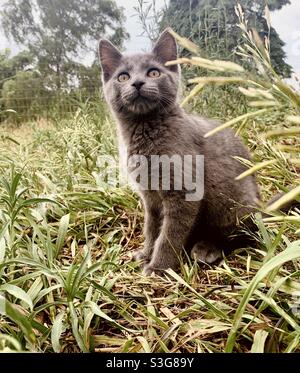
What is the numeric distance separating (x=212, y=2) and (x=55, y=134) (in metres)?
1.19

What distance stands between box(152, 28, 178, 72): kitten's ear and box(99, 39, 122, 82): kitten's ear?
144mm

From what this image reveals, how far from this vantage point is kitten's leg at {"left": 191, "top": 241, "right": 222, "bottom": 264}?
1.42 meters

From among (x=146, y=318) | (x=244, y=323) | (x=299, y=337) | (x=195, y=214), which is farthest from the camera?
(x=195, y=214)

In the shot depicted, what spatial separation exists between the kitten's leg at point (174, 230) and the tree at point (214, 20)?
0.75 meters

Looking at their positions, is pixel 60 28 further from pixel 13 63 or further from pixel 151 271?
pixel 151 271

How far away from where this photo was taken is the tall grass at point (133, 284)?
2.67ft

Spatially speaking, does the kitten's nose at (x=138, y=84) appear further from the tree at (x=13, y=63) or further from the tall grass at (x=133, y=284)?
the tree at (x=13, y=63)

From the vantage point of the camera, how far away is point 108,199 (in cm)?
171

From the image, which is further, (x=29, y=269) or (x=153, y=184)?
(x=153, y=184)

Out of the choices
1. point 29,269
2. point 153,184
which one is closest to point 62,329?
point 29,269

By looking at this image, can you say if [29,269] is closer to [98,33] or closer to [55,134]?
[98,33]

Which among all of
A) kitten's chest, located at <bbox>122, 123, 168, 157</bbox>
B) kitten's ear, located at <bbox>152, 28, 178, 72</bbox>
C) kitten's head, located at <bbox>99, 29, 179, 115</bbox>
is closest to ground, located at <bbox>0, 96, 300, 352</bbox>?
kitten's chest, located at <bbox>122, 123, 168, 157</bbox>

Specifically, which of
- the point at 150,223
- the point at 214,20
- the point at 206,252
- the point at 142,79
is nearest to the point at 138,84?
the point at 142,79

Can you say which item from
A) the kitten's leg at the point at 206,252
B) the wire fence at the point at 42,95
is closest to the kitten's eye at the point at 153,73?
the kitten's leg at the point at 206,252
